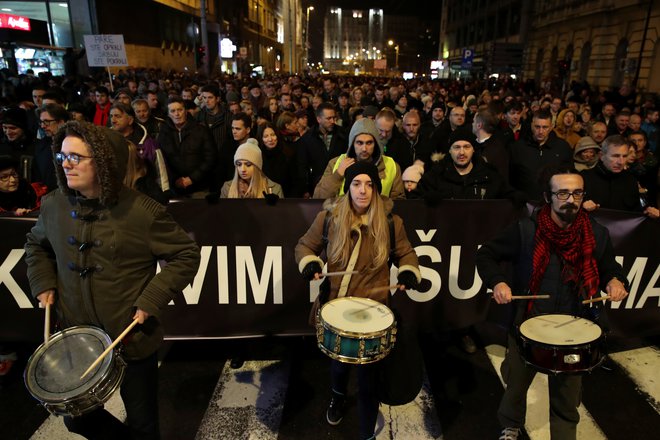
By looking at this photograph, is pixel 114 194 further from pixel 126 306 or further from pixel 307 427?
pixel 307 427

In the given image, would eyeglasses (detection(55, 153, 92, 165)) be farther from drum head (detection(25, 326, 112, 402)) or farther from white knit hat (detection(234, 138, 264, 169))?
white knit hat (detection(234, 138, 264, 169))

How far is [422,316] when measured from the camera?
14.8 feet

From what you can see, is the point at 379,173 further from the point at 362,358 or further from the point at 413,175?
the point at 362,358

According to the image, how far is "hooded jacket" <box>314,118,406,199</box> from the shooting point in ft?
15.0

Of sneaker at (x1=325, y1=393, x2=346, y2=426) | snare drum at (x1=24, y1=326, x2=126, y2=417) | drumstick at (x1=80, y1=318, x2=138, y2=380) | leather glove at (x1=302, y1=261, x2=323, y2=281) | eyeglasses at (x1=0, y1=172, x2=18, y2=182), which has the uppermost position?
eyeglasses at (x1=0, y1=172, x2=18, y2=182)

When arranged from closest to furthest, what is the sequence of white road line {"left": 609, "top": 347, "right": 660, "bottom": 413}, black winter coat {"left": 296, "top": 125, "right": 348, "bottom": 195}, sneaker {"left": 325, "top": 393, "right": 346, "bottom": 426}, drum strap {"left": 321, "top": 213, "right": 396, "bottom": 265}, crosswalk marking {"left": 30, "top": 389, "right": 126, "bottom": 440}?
drum strap {"left": 321, "top": 213, "right": 396, "bottom": 265} < crosswalk marking {"left": 30, "top": 389, "right": 126, "bottom": 440} < sneaker {"left": 325, "top": 393, "right": 346, "bottom": 426} < white road line {"left": 609, "top": 347, "right": 660, "bottom": 413} < black winter coat {"left": 296, "top": 125, "right": 348, "bottom": 195}

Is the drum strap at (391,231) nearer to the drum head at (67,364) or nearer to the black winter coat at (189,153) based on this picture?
the drum head at (67,364)

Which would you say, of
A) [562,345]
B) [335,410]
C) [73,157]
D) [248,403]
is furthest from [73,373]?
[562,345]

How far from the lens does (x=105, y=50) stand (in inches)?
459

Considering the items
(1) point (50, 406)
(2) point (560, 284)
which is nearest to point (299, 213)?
(2) point (560, 284)

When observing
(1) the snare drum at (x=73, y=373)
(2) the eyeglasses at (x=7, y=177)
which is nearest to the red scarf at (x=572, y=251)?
(1) the snare drum at (x=73, y=373)

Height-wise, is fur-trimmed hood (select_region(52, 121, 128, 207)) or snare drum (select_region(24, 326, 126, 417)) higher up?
fur-trimmed hood (select_region(52, 121, 128, 207))

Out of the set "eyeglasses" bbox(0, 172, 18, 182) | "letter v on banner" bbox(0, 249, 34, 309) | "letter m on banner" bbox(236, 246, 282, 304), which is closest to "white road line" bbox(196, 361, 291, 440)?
"letter m on banner" bbox(236, 246, 282, 304)

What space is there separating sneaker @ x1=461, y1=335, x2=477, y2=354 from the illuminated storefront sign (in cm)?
2471
